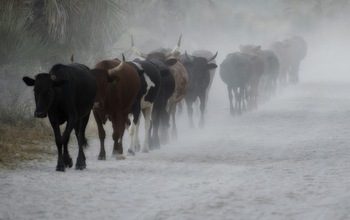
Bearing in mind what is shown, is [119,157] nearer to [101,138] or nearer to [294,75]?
[101,138]


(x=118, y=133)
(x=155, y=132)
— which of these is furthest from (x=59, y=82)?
(x=155, y=132)

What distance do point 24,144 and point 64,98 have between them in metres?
3.36

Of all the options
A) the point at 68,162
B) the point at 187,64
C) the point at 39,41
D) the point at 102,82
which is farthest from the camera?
the point at 187,64

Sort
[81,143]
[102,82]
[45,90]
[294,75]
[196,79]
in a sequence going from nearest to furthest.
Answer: [45,90] → [81,143] → [102,82] → [196,79] → [294,75]

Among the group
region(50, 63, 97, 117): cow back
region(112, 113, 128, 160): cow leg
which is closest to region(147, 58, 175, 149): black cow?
region(112, 113, 128, 160): cow leg

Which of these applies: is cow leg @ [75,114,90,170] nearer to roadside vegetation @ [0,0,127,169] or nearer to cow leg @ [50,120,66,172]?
cow leg @ [50,120,66,172]

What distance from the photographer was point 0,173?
1083 centimetres

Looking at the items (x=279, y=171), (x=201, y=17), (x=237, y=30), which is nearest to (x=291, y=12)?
(x=237, y=30)

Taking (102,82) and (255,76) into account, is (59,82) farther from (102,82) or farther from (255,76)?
(255,76)

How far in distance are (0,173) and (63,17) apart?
8.26 metres

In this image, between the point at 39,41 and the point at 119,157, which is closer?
the point at 119,157

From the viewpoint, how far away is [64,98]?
11.1 meters

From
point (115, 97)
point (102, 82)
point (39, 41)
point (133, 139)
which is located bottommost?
point (133, 139)

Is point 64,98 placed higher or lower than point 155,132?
higher
